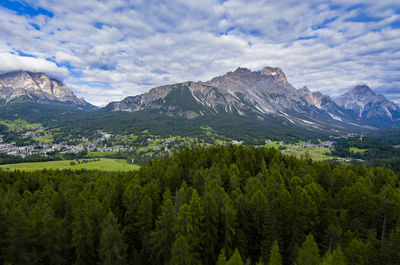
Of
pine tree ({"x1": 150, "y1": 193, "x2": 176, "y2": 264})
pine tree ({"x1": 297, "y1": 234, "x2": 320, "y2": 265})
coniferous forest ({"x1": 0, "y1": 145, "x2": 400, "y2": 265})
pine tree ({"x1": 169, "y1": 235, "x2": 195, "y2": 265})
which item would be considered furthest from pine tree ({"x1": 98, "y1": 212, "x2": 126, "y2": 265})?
pine tree ({"x1": 297, "y1": 234, "x2": 320, "y2": 265})

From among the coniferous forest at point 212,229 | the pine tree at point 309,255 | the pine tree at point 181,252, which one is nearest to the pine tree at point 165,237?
the coniferous forest at point 212,229

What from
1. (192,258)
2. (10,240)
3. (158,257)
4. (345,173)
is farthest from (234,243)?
(345,173)

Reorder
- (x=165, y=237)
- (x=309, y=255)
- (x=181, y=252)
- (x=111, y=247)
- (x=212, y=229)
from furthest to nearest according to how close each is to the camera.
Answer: (x=212, y=229) < (x=165, y=237) < (x=111, y=247) < (x=181, y=252) < (x=309, y=255)

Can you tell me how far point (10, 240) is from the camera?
93.2 ft

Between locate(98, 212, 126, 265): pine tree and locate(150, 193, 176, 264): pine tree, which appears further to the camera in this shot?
locate(150, 193, 176, 264): pine tree

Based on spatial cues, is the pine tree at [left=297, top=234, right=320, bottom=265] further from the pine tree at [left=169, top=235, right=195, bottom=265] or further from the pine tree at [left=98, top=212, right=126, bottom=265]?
the pine tree at [left=98, top=212, right=126, bottom=265]

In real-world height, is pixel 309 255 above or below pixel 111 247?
above

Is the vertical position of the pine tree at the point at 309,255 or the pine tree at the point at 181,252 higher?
the pine tree at the point at 309,255

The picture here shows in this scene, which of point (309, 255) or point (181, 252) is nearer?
point (309, 255)

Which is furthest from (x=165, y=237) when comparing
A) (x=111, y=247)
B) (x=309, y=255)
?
(x=309, y=255)

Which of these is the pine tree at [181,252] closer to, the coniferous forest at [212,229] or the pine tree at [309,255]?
the coniferous forest at [212,229]

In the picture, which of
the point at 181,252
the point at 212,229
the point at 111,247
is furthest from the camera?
the point at 212,229

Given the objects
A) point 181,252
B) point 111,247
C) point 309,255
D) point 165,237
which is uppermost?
point 309,255

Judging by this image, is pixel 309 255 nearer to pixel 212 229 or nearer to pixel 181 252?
pixel 212 229
